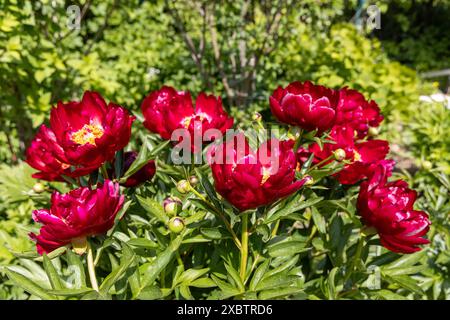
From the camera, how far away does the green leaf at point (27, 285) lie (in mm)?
796

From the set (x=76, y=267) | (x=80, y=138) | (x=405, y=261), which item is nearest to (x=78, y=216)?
(x=76, y=267)

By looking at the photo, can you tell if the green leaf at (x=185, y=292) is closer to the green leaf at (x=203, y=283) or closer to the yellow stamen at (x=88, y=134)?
the green leaf at (x=203, y=283)

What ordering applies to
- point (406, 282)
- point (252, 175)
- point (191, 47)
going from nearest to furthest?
1. point (252, 175)
2. point (406, 282)
3. point (191, 47)

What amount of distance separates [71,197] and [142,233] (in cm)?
27

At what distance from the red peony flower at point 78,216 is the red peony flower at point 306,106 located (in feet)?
1.22

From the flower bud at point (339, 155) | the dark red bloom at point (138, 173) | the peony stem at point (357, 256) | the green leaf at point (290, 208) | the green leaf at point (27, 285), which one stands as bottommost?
the peony stem at point (357, 256)

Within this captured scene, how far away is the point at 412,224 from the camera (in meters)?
0.84

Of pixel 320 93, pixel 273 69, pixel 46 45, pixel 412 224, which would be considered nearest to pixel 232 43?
pixel 273 69

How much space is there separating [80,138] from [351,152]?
1.95 ft

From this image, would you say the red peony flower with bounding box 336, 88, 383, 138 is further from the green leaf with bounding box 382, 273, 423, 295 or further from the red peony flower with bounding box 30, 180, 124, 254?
the red peony flower with bounding box 30, 180, 124, 254

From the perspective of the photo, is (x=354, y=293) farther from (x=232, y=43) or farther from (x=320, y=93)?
(x=232, y=43)

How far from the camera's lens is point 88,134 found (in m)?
0.92

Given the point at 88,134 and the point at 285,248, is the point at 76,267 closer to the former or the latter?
the point at 88,134

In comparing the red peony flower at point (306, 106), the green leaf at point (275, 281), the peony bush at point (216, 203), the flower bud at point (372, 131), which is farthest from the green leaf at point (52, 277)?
the flower bud at point (372, 131)
